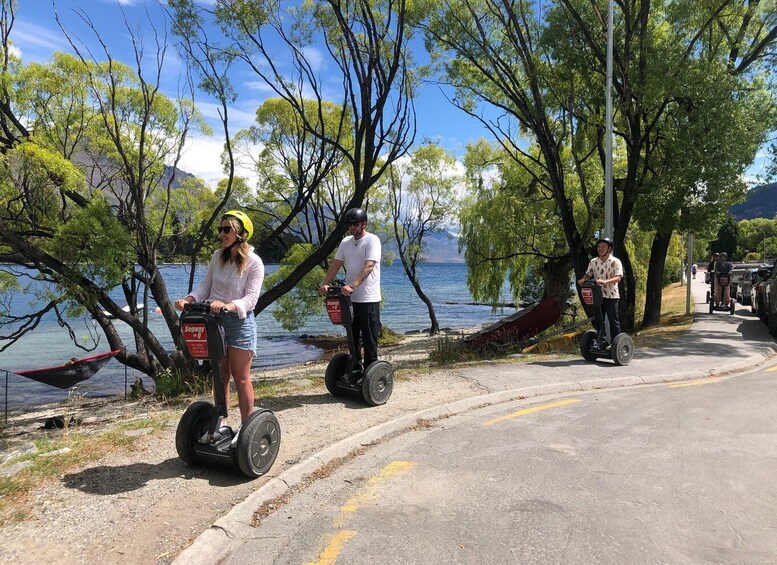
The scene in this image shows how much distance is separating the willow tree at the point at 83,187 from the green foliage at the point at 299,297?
6.98 m

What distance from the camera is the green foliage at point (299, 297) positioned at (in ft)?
76.6

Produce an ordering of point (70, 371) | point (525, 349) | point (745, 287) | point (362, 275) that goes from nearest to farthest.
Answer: point (362, 275) < point (525, 349) < point (70, 371) < point (745, 287)

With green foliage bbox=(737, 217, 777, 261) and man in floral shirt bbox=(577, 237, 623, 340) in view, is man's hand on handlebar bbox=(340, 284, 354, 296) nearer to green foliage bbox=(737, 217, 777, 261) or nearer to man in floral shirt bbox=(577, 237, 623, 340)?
man in floral shirt bbox=(577, 237, 623, 340)

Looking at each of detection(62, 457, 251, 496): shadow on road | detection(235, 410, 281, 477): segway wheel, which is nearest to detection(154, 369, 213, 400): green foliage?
detection(62, 457, 251, 496): shadow on road

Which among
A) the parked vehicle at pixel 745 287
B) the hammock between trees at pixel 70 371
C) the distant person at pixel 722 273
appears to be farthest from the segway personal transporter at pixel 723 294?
the hammock between trees at pixel 70 371

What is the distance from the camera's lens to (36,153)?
11.9m

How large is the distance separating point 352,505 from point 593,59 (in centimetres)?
1460

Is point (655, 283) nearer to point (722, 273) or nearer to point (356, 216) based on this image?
point (722, 273)

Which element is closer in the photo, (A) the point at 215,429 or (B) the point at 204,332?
(B) the point at 204,332

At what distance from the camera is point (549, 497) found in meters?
4.20

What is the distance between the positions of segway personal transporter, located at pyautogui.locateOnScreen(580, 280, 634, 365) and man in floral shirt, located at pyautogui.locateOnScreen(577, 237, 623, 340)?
13 centimetres

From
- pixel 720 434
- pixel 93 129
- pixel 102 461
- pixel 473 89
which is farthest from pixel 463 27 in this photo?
pixel 102 461

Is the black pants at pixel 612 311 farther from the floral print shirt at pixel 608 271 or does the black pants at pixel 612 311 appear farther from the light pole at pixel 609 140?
the light pole at pixel 609 140

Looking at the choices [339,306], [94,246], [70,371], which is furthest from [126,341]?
[339,306]
